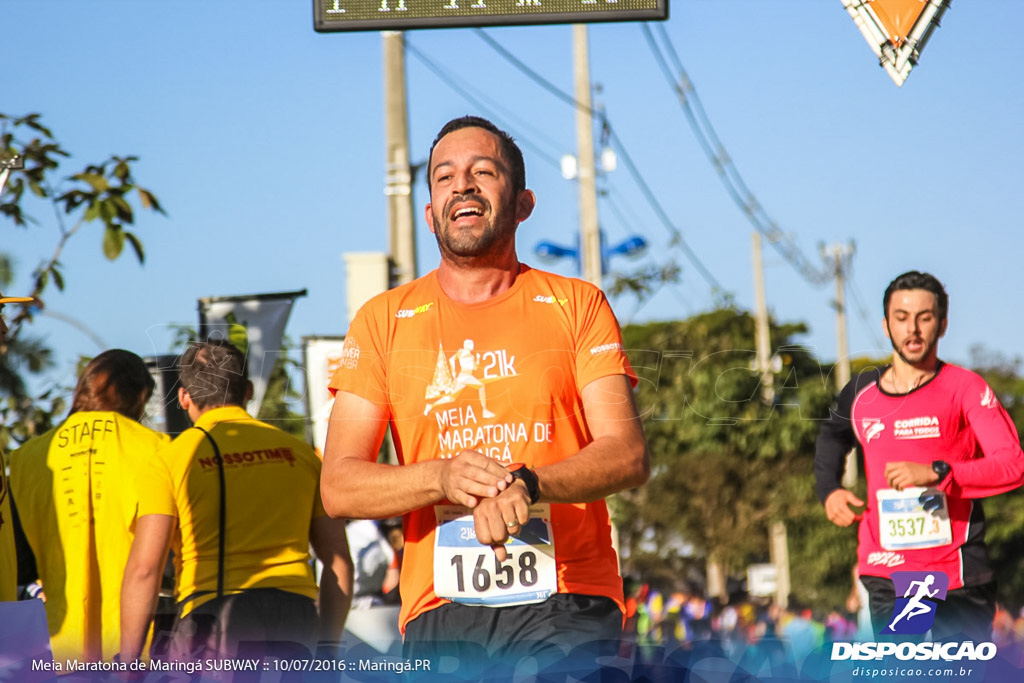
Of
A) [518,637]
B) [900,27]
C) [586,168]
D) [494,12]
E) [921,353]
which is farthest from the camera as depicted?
[586,168]

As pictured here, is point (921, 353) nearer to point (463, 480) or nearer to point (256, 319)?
point (463, 480)

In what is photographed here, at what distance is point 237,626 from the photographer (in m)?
5.08

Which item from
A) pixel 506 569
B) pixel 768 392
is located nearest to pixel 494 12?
pixel 506 569

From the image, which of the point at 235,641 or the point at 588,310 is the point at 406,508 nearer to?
the point at 588,310

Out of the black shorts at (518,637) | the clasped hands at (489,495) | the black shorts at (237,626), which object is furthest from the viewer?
the black shorts at (237,626)

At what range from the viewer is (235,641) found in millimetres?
5090

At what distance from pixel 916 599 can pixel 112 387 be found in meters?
3.56

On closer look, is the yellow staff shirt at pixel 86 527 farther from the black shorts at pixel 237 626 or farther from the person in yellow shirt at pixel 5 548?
the person in yellow shirt at pixel 5 548

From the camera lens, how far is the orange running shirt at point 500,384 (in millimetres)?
3443

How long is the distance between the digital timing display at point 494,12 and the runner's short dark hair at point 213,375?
1.57 m

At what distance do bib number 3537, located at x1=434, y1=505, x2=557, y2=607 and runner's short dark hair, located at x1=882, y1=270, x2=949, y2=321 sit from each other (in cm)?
286

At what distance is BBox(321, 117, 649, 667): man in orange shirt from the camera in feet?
10.9

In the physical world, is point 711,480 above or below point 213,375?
below

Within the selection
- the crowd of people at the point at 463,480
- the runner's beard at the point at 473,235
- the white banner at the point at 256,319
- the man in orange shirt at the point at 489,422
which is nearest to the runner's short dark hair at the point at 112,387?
the crowd of people at the point at 463,480
